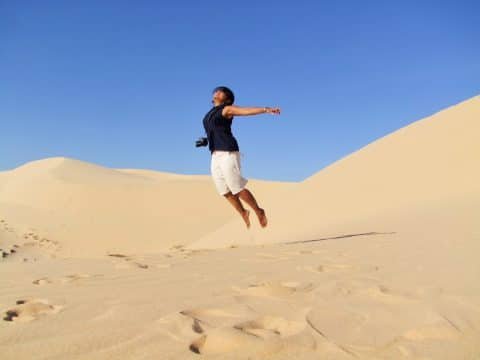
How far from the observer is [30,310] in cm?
208

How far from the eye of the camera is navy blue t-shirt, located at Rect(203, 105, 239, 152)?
506 centimetres

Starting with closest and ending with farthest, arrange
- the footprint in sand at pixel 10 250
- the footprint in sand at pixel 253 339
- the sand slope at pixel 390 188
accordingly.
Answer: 1. the footprint in sand at pixel 253 339
2. the sand slope at pixel 390 188
3. the footprint in sand at pixel 10 250

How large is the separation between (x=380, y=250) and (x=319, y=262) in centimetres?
85

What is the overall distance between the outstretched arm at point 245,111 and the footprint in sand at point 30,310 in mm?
3011

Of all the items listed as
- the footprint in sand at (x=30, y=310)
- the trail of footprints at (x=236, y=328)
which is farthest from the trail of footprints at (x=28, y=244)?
the trail of footprints at (x=236, y=328)

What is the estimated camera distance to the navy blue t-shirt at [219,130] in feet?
16.6

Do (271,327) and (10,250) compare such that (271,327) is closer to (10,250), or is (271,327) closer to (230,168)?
(230,168)

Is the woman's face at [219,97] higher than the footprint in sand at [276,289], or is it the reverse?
the woman's face at [219,97]

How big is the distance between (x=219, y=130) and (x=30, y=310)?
3306 millimetres

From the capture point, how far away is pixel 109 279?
290 cm

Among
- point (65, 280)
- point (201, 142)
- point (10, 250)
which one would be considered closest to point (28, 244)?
point (10, 250)

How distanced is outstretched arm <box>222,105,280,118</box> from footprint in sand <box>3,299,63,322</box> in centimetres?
301

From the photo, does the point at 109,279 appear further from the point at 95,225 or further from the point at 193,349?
the point at 95,225

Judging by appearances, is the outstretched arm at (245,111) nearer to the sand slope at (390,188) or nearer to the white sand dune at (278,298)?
the white sand dune at (278,298)
